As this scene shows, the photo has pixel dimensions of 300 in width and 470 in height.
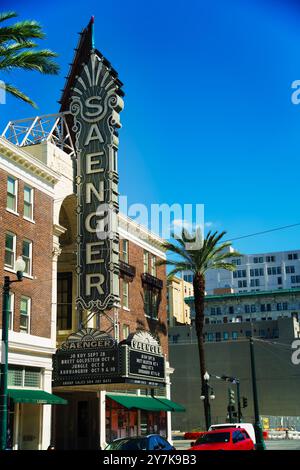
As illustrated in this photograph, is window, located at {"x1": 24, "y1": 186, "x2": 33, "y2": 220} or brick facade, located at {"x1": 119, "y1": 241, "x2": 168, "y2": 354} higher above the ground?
window, located at {"x1": 24, "y1": 186, "x2": 33, "y2": 220}

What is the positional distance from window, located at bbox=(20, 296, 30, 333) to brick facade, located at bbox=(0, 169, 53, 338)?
9.1 inches

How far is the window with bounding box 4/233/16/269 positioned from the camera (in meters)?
32.3

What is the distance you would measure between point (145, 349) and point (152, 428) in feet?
43.1

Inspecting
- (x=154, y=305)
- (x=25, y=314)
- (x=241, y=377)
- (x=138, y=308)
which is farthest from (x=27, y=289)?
(x=241, y=377)

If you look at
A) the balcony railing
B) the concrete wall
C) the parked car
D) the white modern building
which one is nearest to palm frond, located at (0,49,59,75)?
the parked car

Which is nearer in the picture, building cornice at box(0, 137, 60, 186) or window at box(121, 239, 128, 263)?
building cornice at box(0, 137, 60, 186)

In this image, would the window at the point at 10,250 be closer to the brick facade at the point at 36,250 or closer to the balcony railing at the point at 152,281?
the brick facade at the point at 36,250

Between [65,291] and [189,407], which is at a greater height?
[65,291]

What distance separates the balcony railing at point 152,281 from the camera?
49987 millimetres

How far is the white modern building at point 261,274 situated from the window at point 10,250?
421 ft

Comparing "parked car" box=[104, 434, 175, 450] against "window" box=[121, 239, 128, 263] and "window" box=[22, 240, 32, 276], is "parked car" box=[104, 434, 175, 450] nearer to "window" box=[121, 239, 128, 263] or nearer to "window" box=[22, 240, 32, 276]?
"window" box=[22, 240, 32, 276]

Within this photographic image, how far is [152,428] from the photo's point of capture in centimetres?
4812
